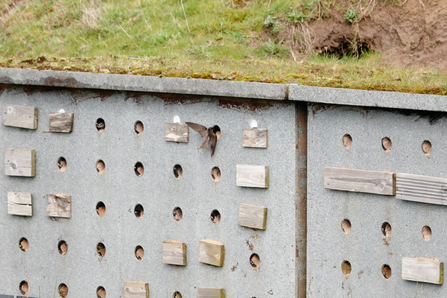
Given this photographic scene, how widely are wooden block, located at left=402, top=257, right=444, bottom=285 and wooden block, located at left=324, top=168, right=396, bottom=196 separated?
586mm

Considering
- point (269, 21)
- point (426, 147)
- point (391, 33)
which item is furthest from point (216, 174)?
point (391, 33)

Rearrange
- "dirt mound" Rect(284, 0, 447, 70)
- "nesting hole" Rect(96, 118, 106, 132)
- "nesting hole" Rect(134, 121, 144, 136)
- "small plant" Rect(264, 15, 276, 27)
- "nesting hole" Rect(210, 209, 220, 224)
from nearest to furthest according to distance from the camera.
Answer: "nesting hole" Rect(210, 209, 220, 224)
"nesting hole" Rect(134, 121, 144, 136)
"nesting hole" Rect(96, 118, 106, 132)
"dirt mound" Rect(284, 0, 447, 70)
"small plant" Rect(264, 15, 276, 27)

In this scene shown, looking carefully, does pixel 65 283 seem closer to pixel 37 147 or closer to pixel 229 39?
pixel 37 147

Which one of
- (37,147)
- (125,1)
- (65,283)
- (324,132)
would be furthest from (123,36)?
(324,132)

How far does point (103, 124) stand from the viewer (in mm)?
6926

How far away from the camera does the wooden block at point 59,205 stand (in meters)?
7.03

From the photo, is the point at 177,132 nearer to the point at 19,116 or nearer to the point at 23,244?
the point at 19,116

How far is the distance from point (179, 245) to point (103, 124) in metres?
1.43

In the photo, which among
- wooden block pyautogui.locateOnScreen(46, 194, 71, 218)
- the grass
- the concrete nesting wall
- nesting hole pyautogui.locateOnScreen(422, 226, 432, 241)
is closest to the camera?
nesting hole pyautogui.locateOnScreen(422, 226, 432, 241)

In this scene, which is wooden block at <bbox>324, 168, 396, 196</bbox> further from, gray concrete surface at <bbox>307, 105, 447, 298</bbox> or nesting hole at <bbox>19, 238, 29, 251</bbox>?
nesting hole at <bbox>19, 238, 29, 251</bbox>

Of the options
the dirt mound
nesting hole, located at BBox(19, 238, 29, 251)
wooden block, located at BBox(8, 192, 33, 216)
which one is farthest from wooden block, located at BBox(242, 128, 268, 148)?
the dirt mound

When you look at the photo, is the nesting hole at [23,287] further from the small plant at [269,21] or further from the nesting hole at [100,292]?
the small plant at [269,21]

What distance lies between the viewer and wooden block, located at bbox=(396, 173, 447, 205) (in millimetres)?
5508

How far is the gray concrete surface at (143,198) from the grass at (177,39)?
57 centimetres
